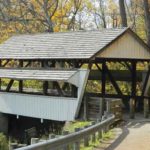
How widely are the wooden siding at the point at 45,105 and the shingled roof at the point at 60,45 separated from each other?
1.31 m

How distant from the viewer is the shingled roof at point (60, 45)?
2143 centimetres

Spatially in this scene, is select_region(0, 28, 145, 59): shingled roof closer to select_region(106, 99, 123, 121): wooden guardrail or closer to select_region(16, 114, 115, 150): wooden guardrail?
select_region(106, 99, 123, 121): wooden guardrail

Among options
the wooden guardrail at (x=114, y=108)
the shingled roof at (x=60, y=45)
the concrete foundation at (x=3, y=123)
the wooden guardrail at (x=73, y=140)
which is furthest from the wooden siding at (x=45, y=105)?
the wooden guardrail at (x=73, y=140)

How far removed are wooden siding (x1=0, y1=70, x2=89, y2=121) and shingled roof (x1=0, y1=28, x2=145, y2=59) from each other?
1.31 meters

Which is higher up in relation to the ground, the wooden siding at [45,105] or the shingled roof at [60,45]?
the shingled roof at [60,45]

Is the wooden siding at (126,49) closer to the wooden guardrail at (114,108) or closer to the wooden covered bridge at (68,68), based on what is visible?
the wooden covered bridge at (68,68)

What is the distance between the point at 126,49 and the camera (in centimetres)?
2255

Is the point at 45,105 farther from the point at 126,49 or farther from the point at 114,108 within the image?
the point at 114,108

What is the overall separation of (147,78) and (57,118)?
17.7 feet

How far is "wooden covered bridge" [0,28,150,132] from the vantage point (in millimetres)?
21078

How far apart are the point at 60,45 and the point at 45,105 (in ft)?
10.3

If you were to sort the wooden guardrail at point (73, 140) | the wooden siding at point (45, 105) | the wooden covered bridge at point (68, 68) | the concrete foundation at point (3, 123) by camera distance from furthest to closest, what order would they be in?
the concrete foundation at point (3, 123) → the wooden covered bridge at point (68, 68) → the wooden siding at point (45, 105) → the wooden guardrail at point (73, 140)

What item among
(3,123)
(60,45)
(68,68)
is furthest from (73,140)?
(3,123)

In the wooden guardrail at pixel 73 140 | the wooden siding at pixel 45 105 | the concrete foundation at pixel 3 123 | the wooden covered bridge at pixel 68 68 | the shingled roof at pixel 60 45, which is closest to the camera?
the wooden guardrail at pixel 73 140
